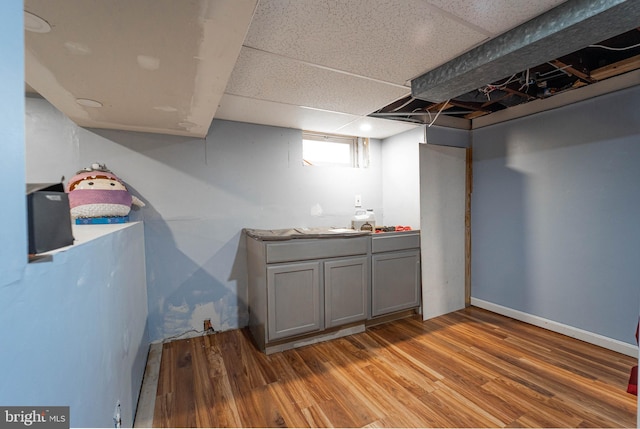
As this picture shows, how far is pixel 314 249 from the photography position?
2250 mm

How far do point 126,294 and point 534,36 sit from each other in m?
2.45

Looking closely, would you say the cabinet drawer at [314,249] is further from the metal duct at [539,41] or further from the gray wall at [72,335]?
the metal duct at [539,41]

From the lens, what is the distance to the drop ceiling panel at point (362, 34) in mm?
1142

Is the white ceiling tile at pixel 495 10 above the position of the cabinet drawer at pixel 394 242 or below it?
above

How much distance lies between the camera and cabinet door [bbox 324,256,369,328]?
7.64 feet

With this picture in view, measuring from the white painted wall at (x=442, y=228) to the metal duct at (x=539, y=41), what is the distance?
1.11 metres

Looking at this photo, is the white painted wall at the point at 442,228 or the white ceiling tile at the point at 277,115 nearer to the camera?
the white ceiling tile at the point at 277,115

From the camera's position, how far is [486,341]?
7.45ft

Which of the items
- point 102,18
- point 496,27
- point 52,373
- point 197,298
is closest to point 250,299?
point 197,298

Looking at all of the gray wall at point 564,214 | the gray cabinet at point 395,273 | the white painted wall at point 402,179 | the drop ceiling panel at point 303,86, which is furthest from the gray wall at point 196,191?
the gray wall at point 564,214

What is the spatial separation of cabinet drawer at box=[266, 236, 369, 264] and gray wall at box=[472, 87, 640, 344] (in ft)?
5.24

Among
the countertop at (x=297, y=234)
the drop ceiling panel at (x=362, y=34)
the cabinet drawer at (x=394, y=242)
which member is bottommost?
the cabinet drawer at (x=394, y=242)

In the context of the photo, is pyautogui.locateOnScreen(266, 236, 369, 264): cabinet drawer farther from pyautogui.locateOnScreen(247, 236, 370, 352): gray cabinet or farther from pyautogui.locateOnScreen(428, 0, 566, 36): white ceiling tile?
pyautogui.locateOnScreen(428, 0, 566, 36): white ceiling tile

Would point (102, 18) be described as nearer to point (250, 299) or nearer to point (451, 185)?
point (250, 299)
